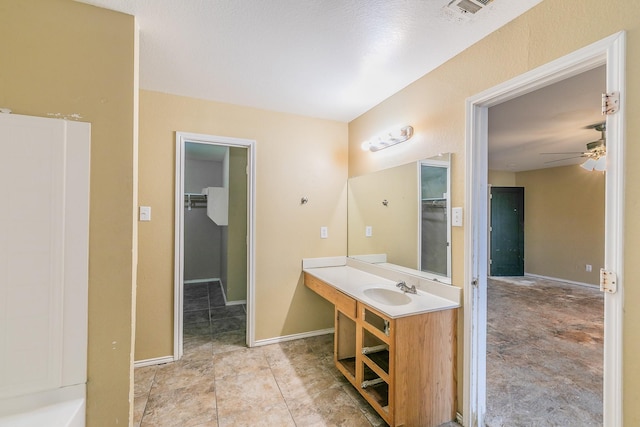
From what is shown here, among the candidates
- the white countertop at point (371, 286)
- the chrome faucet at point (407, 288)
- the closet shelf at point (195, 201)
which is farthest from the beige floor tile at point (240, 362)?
the closet shelf at point (195, 201)

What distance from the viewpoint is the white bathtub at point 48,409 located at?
1095 mm

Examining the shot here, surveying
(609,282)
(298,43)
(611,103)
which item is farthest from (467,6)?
(609,282)

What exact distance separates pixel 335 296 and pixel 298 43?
1.80 metres

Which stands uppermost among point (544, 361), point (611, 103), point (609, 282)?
point (611, 103)

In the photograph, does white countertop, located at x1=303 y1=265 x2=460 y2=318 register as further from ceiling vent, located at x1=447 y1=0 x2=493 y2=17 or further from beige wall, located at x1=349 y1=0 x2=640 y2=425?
ceiling vent, located at x1=447 y1=0 x2=493 y2=17

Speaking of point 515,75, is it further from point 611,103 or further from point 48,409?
point 48,409

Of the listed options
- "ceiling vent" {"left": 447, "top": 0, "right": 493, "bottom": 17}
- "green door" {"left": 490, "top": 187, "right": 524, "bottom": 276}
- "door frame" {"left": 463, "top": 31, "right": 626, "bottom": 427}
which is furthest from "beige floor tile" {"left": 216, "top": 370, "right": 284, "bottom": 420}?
"green door" {"left": 490, "top": 187, "right": 524, "bottom": 276}

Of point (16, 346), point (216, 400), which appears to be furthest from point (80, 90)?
point (216, 400)

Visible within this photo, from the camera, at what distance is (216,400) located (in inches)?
74.0

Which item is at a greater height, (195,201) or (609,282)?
(195,201)

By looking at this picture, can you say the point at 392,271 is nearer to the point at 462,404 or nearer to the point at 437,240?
the point at 437,240

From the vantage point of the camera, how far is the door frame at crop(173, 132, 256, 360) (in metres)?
2.39

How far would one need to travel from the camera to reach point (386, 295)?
2.15 m

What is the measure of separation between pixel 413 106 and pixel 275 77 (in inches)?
42.9
